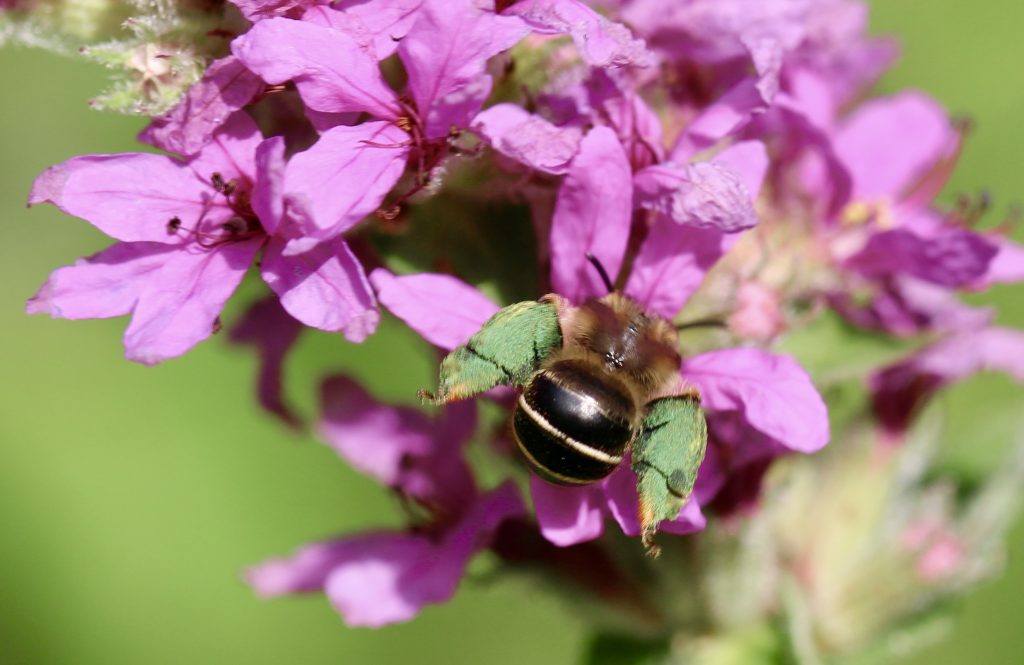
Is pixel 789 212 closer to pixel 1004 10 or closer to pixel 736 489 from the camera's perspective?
pixel 736 489

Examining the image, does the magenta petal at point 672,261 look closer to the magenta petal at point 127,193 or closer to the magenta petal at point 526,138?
the magenta petal at point 526,138

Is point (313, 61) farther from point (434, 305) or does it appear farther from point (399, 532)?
point (399, 532)

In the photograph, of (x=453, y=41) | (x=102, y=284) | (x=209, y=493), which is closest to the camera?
(x=453, y=41)

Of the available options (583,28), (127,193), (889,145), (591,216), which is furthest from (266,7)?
(889,145)

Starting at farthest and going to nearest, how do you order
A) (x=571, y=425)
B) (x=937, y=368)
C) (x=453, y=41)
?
(x=937, y=368), (x=453, y=41), (x=571, y=425)

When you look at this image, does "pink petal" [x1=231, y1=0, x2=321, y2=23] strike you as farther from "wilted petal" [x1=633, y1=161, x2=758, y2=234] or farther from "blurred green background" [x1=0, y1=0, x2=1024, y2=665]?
"blurred green background" [x1=0, y1=0, x2=1024, y2=665]

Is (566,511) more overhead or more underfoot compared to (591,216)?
more underfoot

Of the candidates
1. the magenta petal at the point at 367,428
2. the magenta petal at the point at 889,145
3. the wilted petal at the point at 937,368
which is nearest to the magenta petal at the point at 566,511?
the magenta petal at the point at 367,428
